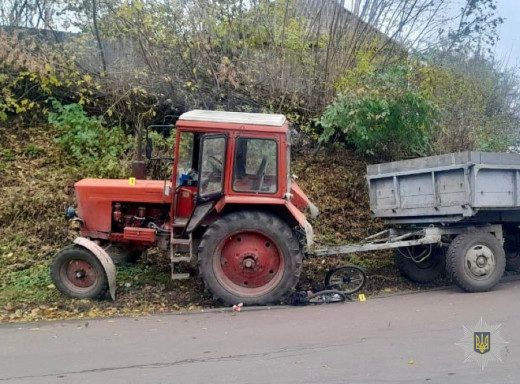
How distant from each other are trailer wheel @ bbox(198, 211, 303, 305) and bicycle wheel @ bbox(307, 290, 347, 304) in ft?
1.33

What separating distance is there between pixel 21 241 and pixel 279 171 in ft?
14.8

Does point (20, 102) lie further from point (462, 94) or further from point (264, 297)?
point (462, 94)

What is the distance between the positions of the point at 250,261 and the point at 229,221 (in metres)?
0.61

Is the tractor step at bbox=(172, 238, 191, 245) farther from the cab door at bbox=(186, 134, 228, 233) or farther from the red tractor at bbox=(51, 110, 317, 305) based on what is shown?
the cab door at bbox=(186, 134, 228, 233)

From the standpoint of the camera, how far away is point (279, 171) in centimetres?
704

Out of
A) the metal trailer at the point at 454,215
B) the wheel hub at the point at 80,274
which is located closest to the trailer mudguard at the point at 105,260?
the wheel hub at the point at 80,274

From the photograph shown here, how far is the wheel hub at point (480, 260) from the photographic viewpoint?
25.4 feet

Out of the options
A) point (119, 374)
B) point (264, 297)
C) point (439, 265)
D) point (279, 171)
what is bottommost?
point (119, 374)

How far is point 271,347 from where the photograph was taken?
5.21 metres

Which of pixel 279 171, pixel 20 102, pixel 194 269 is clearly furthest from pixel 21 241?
pixel 279 171

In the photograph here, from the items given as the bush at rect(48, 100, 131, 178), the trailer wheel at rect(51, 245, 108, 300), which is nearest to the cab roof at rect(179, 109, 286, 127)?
the trailer wheel at rect(51, 245, 108, 300)

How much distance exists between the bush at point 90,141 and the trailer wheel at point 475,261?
6021mm

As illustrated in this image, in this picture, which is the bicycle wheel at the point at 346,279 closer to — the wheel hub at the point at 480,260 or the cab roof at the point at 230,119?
the wheel hub at the point at 480,260

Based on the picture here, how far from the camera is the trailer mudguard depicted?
22.5ft
